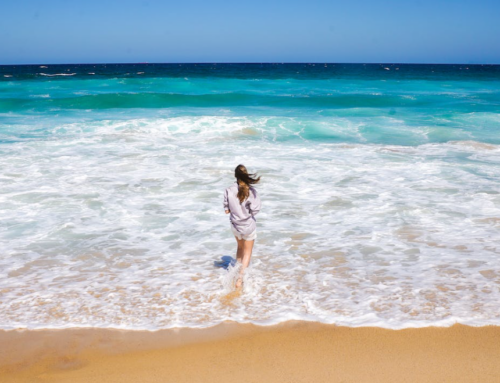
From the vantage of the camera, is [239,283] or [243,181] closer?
[243,181]

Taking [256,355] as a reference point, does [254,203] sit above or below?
above

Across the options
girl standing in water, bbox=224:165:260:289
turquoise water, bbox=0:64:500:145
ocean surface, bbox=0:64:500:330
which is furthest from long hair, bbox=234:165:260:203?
turquoise water, bbox=0:64:500:145

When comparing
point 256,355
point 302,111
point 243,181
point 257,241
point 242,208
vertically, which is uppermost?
point 302,111

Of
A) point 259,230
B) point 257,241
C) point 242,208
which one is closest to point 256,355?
point 242,208

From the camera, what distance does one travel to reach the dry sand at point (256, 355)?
3902 millimetres

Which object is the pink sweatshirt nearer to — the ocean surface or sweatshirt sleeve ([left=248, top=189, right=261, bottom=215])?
sweatshirt sleeve ([left=248, top=189, right=261, bottom=215])

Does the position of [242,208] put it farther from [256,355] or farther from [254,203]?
[256,355]

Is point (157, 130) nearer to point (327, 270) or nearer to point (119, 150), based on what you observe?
point (119, 150)

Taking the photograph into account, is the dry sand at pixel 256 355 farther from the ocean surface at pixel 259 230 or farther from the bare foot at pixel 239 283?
the bare foot at pixel 239 283

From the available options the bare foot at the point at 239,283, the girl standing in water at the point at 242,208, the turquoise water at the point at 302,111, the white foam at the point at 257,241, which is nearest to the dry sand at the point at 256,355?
the white foam at the point at 257,241

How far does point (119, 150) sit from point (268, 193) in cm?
599

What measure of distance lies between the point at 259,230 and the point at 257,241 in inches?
17.6

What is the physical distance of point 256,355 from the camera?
13.8ft

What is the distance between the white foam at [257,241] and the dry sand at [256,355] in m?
0.20
